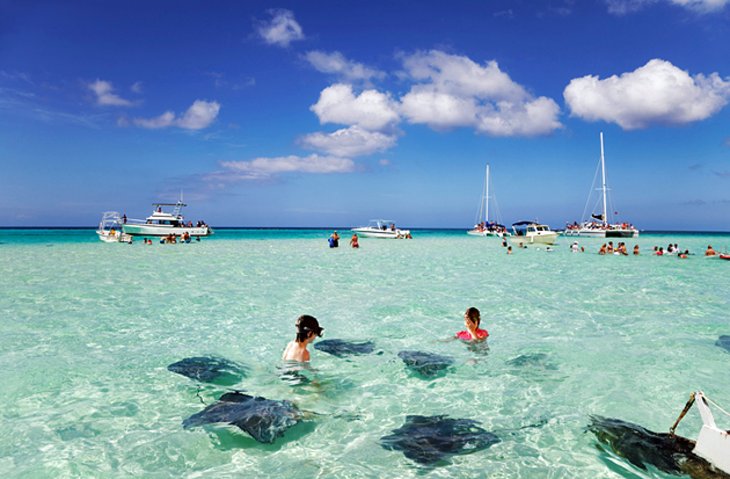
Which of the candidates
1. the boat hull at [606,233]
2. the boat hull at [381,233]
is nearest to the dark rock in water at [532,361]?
the boat hull at [381,233]

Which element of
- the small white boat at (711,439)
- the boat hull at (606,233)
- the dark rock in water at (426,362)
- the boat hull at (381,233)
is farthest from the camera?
the boat hull at (606,233)

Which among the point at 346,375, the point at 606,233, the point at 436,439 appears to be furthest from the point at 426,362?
the point at 606,233

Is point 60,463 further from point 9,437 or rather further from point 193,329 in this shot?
point 193,329

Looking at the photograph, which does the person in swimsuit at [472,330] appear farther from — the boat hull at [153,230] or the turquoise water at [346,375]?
the boat hull at [153,230]

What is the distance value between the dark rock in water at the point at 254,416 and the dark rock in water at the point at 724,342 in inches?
364

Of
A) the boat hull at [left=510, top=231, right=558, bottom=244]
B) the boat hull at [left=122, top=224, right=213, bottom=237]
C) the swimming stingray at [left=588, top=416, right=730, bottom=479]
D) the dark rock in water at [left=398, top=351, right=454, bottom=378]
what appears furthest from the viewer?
the boat hull at [left=122, top=224, right=213, bottom=237]

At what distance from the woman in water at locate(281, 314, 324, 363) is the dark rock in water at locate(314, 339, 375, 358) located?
3.32 ft

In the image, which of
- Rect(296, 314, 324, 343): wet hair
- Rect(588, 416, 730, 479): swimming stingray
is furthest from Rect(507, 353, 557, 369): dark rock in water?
Rect(296, 314, 324, 343): wet hair

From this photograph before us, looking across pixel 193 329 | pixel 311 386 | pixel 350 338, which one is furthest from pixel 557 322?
pixel 193 329

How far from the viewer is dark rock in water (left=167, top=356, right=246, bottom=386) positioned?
7609mm

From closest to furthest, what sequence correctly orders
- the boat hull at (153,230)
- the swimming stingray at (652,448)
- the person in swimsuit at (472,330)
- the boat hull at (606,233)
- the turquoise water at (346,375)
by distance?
the swimming stingray at (652,448) → the turquoise water at (346,375) → the person in swimsuit at (472,330) → the boat hull at (153,230) → the boat hull at (606,233)

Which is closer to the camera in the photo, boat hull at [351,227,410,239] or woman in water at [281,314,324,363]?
woman in water at [281,314,324,363]

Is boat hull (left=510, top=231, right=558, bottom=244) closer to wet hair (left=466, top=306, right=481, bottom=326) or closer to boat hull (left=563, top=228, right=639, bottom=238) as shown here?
boat hull (left=563, top=228, right=639, bottom=238)

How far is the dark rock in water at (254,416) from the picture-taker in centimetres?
550
